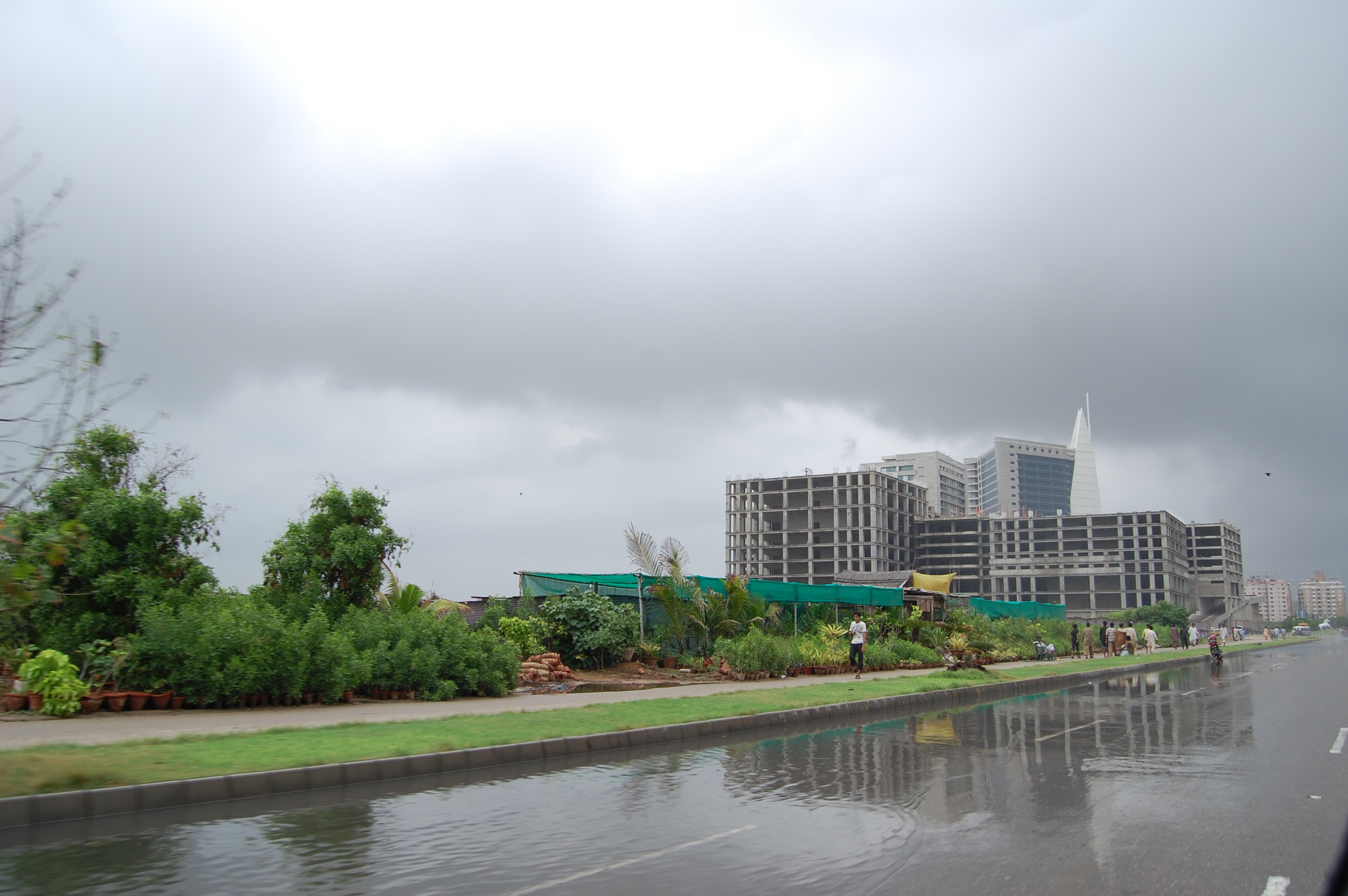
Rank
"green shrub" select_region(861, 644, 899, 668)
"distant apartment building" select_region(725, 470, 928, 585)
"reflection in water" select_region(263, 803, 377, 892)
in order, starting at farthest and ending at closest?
"distant apartment building" select_region(725, 470, 928, 585) → "green shrub" select_region(861, 644, 899, 668) → "reflection in water" select_region(263, 803, 377, 892)

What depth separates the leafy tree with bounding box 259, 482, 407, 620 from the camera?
774 inches

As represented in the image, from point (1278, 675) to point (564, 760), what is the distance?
31.2 m

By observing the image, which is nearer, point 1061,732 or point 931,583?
point 1061,732

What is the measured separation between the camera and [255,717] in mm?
14227

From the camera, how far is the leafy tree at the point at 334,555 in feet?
64.5

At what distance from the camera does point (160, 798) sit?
28.9ft

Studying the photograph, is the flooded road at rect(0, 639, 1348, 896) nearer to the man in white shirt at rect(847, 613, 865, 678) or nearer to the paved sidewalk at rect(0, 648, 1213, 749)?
the paved sidewalk at rect(0, 648, 1213, 749)

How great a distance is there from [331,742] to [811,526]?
447ft

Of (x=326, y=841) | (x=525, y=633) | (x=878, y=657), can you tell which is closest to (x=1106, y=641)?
(x=878, y=657)

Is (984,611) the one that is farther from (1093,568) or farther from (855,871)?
(1093,568)

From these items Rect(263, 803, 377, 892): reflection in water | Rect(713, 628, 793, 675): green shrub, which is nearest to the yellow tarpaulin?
Rect(713, 628, 793, 675): green shrub

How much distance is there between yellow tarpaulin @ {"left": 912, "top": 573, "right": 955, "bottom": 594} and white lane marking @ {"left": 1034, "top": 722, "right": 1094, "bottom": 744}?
22.6 m

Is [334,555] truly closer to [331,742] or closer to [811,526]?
[331,742]

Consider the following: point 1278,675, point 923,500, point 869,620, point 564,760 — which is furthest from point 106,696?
point 923,500
